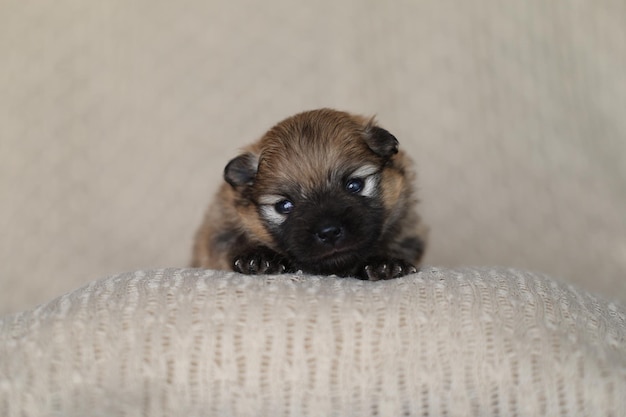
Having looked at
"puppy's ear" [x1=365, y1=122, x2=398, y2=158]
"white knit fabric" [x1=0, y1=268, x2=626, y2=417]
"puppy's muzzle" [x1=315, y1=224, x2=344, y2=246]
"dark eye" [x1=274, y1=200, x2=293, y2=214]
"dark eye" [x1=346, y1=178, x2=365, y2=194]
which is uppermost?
"puppy's ear" [x1=365, y1=122, x2=398, y2=158]

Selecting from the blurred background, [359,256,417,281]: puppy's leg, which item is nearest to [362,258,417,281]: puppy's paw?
[359,256,417,281]: puppy's leg

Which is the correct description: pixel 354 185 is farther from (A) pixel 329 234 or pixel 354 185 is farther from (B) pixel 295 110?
(B) pixel 295 110

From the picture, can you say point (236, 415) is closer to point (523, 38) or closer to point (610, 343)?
point (610, 343)

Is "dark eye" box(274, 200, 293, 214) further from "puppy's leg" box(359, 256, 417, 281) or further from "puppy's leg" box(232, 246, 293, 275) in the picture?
"puppy's leg" box(359, 256, 417, 281)

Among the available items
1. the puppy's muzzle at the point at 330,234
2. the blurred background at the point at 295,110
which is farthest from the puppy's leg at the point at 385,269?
the blurred background at the point at 295,110

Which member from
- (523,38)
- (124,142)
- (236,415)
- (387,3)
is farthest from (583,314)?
(124,142)

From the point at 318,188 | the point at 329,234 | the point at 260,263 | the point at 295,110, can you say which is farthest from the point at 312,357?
the point at 295,110
